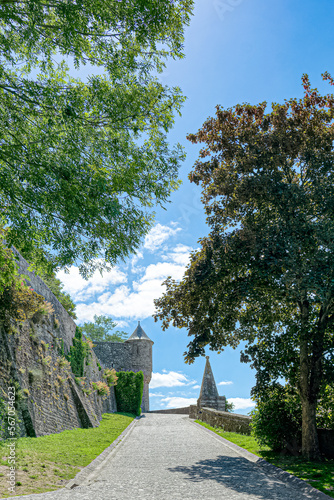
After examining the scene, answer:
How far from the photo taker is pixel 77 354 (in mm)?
18500

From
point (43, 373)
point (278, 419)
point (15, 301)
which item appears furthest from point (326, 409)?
point (15, 301)

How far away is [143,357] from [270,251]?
33691mm

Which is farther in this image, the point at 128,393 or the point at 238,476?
the point at 128,393

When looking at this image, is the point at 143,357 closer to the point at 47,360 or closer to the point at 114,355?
the point at 114,355

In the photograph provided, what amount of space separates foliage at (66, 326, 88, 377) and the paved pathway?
19.8 feet

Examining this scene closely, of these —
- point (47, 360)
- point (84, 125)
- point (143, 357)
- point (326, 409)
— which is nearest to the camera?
point (84, 125)

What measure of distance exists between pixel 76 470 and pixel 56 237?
490 centimetres

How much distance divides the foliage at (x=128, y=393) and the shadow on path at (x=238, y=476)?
78.3ft

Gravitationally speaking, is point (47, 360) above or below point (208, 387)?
above

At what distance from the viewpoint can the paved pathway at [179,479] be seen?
652 centimetres

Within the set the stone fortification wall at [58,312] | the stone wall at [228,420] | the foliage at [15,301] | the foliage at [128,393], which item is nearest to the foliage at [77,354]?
the stone fortification wall at [58,312]

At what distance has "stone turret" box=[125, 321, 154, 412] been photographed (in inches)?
1646

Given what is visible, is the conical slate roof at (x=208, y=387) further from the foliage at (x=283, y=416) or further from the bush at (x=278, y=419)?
the bush at (x=278, y=419)

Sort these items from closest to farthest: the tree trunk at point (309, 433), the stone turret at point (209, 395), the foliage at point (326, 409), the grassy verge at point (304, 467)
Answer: the grassy verge at point (304, 467)
the tree trunk at point (309, 433)
the foliage at point (326, 409)
the stone turret at point (209, 395)
